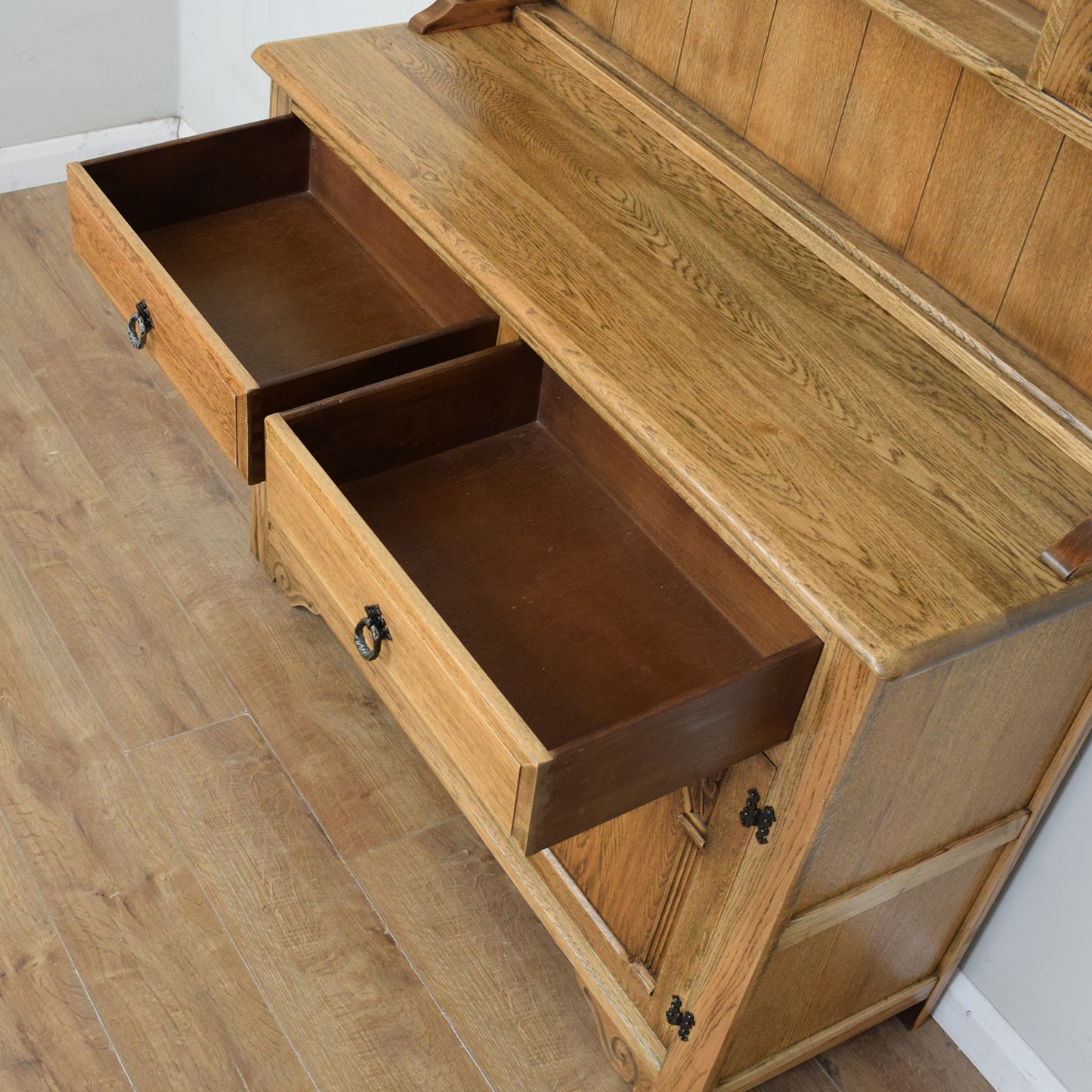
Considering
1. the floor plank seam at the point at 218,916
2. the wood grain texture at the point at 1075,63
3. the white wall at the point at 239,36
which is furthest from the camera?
the white wall at the point at 239,36

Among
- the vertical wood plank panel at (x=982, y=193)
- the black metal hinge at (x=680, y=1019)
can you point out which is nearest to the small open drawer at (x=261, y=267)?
the vertical wood plank panel at (x=982, y=193)

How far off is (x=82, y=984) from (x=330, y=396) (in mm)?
731

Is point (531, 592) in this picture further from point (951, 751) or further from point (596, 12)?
point (596, 12)

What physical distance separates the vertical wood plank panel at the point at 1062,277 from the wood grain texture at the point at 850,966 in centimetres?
53

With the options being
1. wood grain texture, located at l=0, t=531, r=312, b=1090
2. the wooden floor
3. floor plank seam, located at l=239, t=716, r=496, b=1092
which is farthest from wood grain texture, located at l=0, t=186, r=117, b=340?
floor plank seam, located at l=239, t=716, r=496, b=1092

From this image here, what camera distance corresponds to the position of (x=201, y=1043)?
1.44 metres

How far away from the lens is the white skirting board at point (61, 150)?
269 cm

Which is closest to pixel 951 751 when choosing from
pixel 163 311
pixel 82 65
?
pixel 163 311

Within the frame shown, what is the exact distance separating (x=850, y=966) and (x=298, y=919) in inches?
25.3

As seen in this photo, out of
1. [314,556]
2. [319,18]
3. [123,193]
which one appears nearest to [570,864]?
[314,556]

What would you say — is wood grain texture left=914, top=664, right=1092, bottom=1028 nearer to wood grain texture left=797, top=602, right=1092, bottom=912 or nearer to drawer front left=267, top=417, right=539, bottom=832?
wood grain texture left=797, top=602, right=1092, bottom=912

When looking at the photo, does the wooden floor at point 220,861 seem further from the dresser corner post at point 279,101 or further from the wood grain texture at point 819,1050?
the dresser corner post at point 279,101

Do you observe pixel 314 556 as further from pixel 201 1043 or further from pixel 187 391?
pixel 201 1043

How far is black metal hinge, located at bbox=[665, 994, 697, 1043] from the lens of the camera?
1.31 metres
